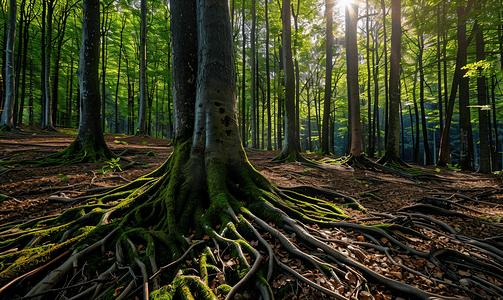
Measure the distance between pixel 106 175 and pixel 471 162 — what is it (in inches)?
614

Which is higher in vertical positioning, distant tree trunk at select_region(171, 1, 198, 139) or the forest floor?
distant tree trunk at select_region(171, 1, 198, 139)

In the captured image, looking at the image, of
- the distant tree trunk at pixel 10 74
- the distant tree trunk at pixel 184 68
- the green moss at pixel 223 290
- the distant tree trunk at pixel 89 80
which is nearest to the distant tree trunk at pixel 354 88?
the distant tree trunk at pixel 184 68

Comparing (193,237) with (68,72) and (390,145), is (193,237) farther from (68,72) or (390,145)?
(68,72)

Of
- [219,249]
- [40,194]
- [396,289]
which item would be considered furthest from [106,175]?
[396,289]

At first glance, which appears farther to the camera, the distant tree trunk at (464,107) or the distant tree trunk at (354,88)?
the distant tree trunk at (464,107)

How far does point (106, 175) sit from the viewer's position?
193 inches

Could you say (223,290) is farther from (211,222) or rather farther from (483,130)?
(483,130)

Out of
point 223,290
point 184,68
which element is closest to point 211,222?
point 223,290

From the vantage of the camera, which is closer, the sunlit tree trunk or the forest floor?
the forest floor

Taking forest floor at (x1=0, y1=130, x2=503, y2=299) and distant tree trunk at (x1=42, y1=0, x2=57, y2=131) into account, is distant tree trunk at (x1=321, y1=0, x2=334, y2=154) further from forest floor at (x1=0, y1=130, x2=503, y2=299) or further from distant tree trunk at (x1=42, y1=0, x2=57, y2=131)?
distant tree trunk at (x1=42, y1=0, x2=57, y2=131)

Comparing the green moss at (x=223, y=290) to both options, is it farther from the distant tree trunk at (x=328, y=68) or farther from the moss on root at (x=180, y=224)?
the distant tree trunk at (x=328, y=68)

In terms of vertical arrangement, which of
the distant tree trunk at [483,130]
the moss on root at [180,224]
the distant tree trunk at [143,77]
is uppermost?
the distant tree trunk at [143,77]

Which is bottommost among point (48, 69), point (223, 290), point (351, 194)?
point (223, 290)

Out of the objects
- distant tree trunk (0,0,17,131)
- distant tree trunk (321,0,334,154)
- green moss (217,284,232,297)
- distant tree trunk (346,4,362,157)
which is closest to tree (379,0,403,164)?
distant tree trunk (346,4,362,157)
